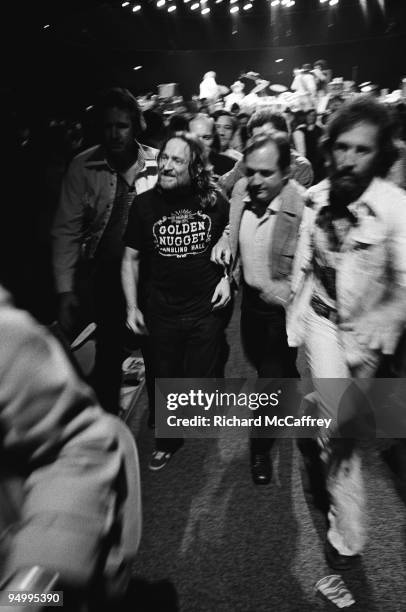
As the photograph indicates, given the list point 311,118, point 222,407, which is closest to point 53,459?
point 222,407

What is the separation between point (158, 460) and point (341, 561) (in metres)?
1.26

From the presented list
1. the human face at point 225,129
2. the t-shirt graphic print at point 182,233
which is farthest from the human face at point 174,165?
the human face at point 225,129

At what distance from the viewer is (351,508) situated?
2.15m

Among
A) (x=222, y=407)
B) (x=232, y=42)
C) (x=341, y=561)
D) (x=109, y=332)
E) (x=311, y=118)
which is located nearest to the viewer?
(x=341, y=561)

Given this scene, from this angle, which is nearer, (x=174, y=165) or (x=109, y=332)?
(x=174, y=165)

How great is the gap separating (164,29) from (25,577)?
24761mm

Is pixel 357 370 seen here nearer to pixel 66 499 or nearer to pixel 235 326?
pixel 66 499

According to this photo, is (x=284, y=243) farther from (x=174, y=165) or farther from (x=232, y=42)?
(x=232, y=42)

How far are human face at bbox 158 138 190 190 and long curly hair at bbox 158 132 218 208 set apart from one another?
0.09ft

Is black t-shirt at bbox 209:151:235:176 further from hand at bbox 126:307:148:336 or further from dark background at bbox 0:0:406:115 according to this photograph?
dark background at bbox 0:0:406:115

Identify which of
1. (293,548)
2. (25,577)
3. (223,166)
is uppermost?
(25,577)

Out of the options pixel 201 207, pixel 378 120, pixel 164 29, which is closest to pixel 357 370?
pixel 378 120

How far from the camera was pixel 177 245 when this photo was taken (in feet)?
9.47

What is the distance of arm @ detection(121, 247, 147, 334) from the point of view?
9.82 ft
